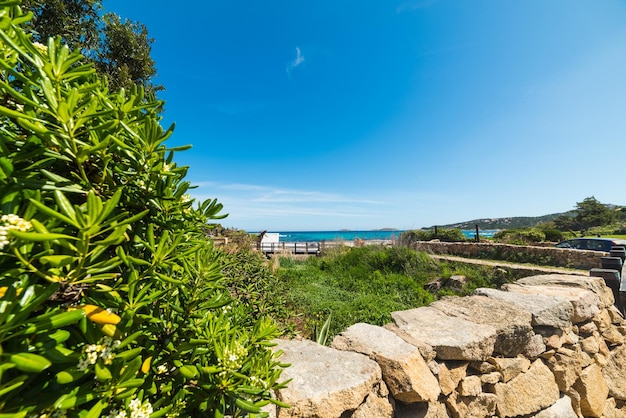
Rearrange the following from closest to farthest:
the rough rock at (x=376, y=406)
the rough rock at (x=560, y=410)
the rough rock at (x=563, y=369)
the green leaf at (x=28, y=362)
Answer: the green leaf at (x=28, y=362), the rough rock at (x=376, y=406), the rough rock at (x=560, y=410), the rough rock at (x=563, y=369)

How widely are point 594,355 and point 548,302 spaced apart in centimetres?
115

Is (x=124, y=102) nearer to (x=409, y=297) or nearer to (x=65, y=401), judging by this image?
(x=65, y=401)

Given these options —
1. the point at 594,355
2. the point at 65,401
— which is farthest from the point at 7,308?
the point at 594,355

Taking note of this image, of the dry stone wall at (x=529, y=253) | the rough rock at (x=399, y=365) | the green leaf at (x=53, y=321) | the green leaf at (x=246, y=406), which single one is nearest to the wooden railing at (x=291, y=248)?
the dry stone wall at (x=529, y=253)

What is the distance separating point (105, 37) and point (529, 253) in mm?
15256

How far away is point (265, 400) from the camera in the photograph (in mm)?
871

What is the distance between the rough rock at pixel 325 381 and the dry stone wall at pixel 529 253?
28.8 ft

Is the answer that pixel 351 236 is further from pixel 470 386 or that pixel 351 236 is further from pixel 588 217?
pixel 588 217

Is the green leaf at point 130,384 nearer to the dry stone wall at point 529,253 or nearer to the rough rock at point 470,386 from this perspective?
→ the rough rock at point 470,386

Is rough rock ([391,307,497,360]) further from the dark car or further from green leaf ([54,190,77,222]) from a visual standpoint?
the dark car

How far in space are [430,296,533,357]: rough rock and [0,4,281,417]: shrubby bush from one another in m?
2.11

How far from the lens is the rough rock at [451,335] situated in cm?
186

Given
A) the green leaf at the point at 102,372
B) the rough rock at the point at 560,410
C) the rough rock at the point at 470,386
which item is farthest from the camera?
the rough rock at the point at 560,410

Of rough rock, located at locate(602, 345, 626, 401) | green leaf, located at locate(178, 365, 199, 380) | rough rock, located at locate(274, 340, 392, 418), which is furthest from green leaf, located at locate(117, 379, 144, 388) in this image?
rough rock, located at locate(602, 345, 626, 401)
